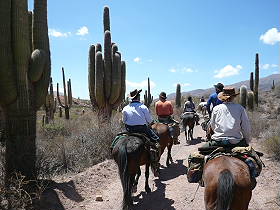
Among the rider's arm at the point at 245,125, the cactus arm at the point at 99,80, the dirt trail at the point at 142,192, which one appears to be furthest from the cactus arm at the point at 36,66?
the cactus arm at the point at 99,80

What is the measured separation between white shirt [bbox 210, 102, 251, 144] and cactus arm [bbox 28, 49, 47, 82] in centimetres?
502

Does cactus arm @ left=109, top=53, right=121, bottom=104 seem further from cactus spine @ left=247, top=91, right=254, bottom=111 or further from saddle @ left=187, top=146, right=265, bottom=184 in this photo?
cactus spine @ left=247, top=91, right=254, bottom=111

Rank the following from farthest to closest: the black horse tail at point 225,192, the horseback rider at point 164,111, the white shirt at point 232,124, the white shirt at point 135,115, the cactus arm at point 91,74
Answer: the cactus arm at point 91,74 → the horseback rider at point 164,111 → the white shirt at point 135,115 → the white shirt at point 232,124 → the black horse tail at point 225,192

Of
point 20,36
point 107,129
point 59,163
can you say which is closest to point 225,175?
point 20,36

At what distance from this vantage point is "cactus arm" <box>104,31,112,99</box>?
15.5m

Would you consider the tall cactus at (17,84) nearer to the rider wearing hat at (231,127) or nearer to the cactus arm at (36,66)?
the cactus arm at (36,66)

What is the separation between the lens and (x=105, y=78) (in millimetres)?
15594

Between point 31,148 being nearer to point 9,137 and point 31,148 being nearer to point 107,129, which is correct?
point 9,137

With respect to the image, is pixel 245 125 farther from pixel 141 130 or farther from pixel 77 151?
pixel 77 151

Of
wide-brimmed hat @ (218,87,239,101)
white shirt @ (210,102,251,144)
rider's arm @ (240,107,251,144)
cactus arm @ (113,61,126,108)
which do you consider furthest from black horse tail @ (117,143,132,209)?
cactus arm @ (113,61,126,108)

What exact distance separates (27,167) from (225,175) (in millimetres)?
5451

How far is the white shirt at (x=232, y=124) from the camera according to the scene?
5551 millimetres

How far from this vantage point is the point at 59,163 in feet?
34.5

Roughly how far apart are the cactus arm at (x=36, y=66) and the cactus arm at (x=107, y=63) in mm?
7073
